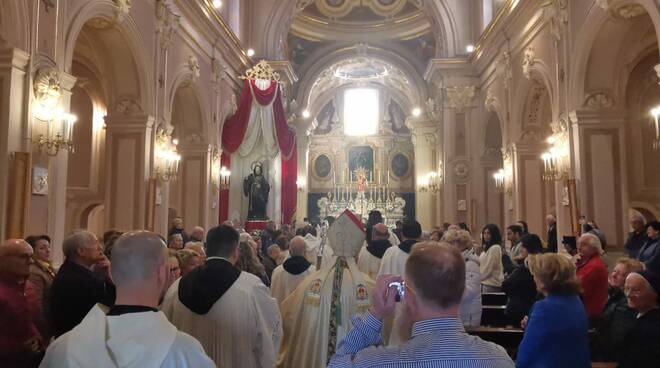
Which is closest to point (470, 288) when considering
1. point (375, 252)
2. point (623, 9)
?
point (375, 252)

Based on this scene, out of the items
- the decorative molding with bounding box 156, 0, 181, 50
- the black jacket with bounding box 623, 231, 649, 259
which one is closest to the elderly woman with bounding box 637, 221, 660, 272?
the black jacket with bounding box 623, 231, 649, 259

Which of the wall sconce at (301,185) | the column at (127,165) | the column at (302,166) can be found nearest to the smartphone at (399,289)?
the column at (127,165)

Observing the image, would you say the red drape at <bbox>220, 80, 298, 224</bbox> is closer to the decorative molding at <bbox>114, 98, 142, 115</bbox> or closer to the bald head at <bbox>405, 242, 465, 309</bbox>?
the decorative molding at <bbox>114, 98, 142, 115</bbox>

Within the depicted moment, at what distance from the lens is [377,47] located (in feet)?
76.5

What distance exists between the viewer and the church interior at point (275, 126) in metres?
6.33

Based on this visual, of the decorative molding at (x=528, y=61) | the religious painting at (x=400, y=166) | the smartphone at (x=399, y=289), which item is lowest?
the smartphone at (x=399, y=289)

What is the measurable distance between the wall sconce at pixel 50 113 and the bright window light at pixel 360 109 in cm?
2226

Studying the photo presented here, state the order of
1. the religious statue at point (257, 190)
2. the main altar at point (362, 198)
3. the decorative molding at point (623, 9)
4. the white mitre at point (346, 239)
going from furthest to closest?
1. the main altar at point (362, 198)
2. the religious statue at point (257, 190)
3. the decorative molding at point (623, 9)
4. the white mitre at point (346, 239)

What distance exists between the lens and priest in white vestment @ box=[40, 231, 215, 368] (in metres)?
1.86

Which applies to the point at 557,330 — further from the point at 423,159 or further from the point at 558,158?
the point at 423,159

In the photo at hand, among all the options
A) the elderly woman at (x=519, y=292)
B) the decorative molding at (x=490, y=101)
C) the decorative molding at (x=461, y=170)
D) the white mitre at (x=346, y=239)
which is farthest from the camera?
the decorative molding at (x=461, y=170)

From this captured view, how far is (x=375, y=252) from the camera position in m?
6.02

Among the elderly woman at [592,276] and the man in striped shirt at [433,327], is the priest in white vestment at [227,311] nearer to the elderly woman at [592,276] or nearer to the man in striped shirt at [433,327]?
the man in striped shirt at [433,327]

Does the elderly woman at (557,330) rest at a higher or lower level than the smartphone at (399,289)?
lower
